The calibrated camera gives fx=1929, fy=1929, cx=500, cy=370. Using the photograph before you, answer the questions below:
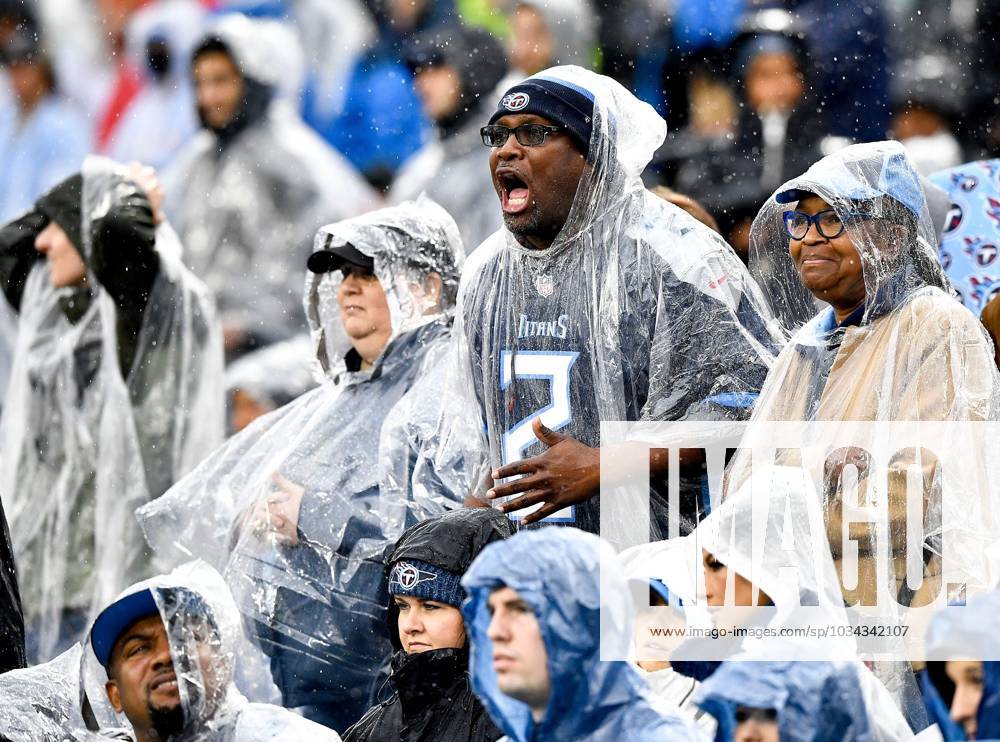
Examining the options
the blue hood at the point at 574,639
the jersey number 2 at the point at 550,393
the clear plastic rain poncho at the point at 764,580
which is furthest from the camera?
the jersey number 2 at the point at 550,393

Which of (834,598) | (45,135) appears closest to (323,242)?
(834,598)

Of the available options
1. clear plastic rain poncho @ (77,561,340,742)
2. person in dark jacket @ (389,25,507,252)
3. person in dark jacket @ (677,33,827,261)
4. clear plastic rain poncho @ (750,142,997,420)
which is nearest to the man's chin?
clear plastic rain poncho @ (77,561,340,742)

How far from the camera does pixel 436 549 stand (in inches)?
155

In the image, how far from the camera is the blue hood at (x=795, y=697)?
2.75 meters

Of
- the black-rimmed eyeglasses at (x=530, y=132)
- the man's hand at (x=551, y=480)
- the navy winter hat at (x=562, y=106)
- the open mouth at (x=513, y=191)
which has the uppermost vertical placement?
the navy winter hat at (x=562, y=106)

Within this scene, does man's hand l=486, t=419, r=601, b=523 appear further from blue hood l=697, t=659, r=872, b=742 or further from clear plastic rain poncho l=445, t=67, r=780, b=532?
blue hood l=697, t=659, r=872, b=742

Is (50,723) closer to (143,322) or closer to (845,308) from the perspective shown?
(845,308)

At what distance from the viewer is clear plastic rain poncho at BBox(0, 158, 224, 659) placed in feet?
22.4

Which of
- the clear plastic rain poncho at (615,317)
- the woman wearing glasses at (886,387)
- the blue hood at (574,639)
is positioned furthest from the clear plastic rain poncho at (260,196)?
the blue hood at (574,639)

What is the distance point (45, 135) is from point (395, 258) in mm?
3231

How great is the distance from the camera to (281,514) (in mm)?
4770

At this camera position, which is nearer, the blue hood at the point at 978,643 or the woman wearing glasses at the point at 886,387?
the blue hood at the point at 978,643

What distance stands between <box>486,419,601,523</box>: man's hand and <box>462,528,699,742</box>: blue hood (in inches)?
40.8

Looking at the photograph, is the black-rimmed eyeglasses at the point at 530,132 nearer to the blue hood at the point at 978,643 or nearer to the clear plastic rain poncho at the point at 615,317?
the clear plastic rain poncho at the point at 615,317
